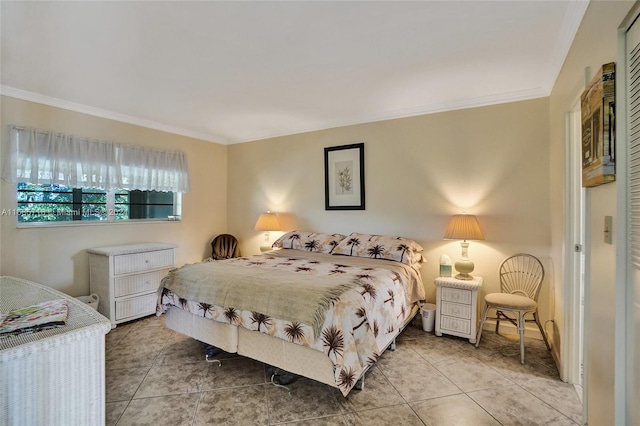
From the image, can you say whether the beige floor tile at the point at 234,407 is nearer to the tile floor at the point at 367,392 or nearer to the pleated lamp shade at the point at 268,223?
the tile floor at the point at 367,392

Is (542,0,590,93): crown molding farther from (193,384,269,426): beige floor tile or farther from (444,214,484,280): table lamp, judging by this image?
(193,384,269,426): beige floor tile

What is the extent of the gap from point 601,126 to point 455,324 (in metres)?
2.18

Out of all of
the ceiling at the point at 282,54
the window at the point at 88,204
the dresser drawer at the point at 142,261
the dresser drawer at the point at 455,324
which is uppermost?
the ceiling at the point at 282,54

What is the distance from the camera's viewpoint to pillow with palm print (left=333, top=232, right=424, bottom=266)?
10.1 ft

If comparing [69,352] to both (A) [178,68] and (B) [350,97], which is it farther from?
(B) [350,97]

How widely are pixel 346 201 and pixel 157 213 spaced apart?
8.74ft

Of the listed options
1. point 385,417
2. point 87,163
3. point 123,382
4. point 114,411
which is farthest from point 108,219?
point 385,417

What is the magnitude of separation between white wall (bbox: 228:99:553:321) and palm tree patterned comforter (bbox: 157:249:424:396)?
2.54ft

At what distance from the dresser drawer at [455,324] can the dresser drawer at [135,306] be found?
3.33 meters

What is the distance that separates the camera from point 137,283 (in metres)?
3.41

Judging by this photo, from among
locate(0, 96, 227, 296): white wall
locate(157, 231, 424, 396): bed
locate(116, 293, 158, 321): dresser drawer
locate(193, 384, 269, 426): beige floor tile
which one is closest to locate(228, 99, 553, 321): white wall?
locate(157, 231, 424, 396): bed

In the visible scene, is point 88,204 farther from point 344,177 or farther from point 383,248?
point 383,248

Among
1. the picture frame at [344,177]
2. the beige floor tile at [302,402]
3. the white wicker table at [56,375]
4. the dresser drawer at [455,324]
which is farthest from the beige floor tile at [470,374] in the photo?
the white wicker table at [56,375]

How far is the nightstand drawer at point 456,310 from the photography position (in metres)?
2.82
